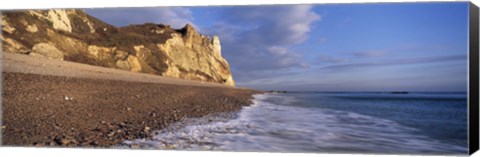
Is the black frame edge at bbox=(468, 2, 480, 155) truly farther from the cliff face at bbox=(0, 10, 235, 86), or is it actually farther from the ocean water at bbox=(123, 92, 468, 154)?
the cliff face at bbox=(0, 10, 235, 86)

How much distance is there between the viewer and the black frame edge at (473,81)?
5.23 metres

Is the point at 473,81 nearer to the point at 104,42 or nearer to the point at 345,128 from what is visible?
the point at 345,128

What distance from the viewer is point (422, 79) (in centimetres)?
562

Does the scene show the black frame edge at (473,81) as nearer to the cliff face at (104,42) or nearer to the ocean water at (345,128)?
the ocean water at (345,128)

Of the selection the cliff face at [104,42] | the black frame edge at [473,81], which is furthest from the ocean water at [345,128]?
the cliff face at [104,42]

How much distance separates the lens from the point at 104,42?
750cm

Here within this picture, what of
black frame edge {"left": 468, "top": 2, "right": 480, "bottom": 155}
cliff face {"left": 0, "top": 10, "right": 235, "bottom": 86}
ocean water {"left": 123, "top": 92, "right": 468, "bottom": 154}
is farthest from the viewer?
cliff face {"left": 0, "top": 10, "right": 235, "bottom": 86}

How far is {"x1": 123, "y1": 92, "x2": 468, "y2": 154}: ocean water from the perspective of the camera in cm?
546

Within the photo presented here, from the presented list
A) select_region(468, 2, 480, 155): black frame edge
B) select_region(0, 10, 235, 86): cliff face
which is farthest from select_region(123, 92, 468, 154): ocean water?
select_region(0, 10, 235, 86): cliff face

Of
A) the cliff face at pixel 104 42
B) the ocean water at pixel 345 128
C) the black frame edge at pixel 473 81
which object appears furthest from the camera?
the cliff face at pixel 104 42

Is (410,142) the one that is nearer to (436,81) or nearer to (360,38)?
(436,81)

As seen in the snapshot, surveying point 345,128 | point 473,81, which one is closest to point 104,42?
point 345,128

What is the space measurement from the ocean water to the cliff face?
1.08m

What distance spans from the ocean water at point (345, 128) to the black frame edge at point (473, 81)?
0.23ft
